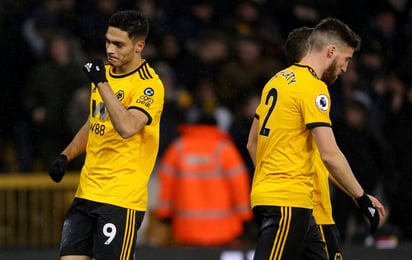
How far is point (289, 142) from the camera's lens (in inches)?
275

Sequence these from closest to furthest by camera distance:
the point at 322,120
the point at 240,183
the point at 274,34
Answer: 1. the point at 322,120
2. the point at 240,183
3. the point at 274,34

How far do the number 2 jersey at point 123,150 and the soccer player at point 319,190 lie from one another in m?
0.88

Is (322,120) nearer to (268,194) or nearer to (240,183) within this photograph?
(268,194)

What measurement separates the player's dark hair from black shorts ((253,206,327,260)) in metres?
1.28

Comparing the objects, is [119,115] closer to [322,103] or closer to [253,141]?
[253,141]

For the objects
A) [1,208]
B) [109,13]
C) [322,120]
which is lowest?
[1,208]

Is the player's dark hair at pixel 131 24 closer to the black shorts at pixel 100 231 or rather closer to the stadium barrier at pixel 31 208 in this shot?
the black shorts at pixel 100 231

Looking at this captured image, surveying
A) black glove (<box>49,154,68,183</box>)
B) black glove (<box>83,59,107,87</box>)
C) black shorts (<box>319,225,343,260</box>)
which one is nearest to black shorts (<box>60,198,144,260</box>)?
black glove (<box>49,154,68,183</box>)

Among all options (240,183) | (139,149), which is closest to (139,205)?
(139,149)

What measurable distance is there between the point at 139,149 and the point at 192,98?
4.89 m

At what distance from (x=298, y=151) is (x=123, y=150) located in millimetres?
1046

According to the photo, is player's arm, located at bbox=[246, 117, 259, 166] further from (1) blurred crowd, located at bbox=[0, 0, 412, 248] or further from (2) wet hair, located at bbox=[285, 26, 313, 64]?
(1) blurred crowd, located at bbox=[0, 0, 412, 248]

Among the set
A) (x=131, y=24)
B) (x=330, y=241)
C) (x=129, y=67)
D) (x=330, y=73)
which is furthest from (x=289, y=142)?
(x=131, y=24)

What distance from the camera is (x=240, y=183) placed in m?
11.1
